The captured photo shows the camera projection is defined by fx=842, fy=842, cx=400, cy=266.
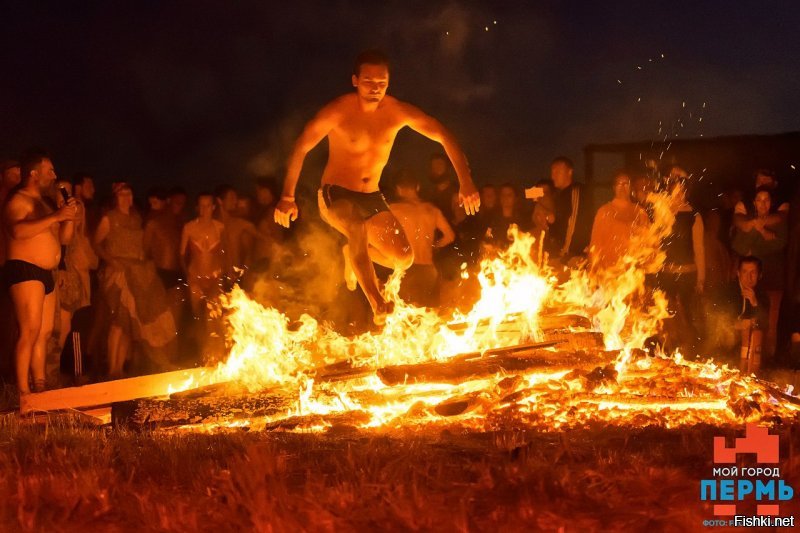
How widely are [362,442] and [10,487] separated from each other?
1.91 meters

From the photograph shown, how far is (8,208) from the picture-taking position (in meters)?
6.77

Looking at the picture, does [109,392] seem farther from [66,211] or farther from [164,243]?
[164,243]

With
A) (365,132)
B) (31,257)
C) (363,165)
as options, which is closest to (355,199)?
(363,165)

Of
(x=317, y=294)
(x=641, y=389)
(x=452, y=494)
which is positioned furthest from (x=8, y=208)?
(x=641, y=389)

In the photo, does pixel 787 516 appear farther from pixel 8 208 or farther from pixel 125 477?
pixel 8 208

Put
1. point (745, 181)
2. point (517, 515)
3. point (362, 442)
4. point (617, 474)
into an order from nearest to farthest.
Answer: point (517, 515), point (617, 474), point (362, 442), point (745, 181)

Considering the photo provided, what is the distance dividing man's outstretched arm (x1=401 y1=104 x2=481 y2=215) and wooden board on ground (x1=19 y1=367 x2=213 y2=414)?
8.87 feet

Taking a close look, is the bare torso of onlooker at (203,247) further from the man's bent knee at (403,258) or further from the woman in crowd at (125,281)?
the man's bent knee at (403,258)

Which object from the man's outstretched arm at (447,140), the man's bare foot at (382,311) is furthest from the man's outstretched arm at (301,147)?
the man's bare foot at (382,311)

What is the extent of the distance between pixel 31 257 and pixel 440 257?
13.4 feet

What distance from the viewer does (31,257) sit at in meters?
6.79

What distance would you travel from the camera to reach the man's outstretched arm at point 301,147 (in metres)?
6.98

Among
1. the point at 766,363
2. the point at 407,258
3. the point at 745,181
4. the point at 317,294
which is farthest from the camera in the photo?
the point at 745,181

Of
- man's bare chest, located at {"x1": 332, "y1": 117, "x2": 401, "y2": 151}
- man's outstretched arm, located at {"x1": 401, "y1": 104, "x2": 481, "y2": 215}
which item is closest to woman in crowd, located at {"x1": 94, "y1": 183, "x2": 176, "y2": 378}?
man's bare chest, located at {"x1": 332, "y1": 117, "x2": 401, "y2": 151}
